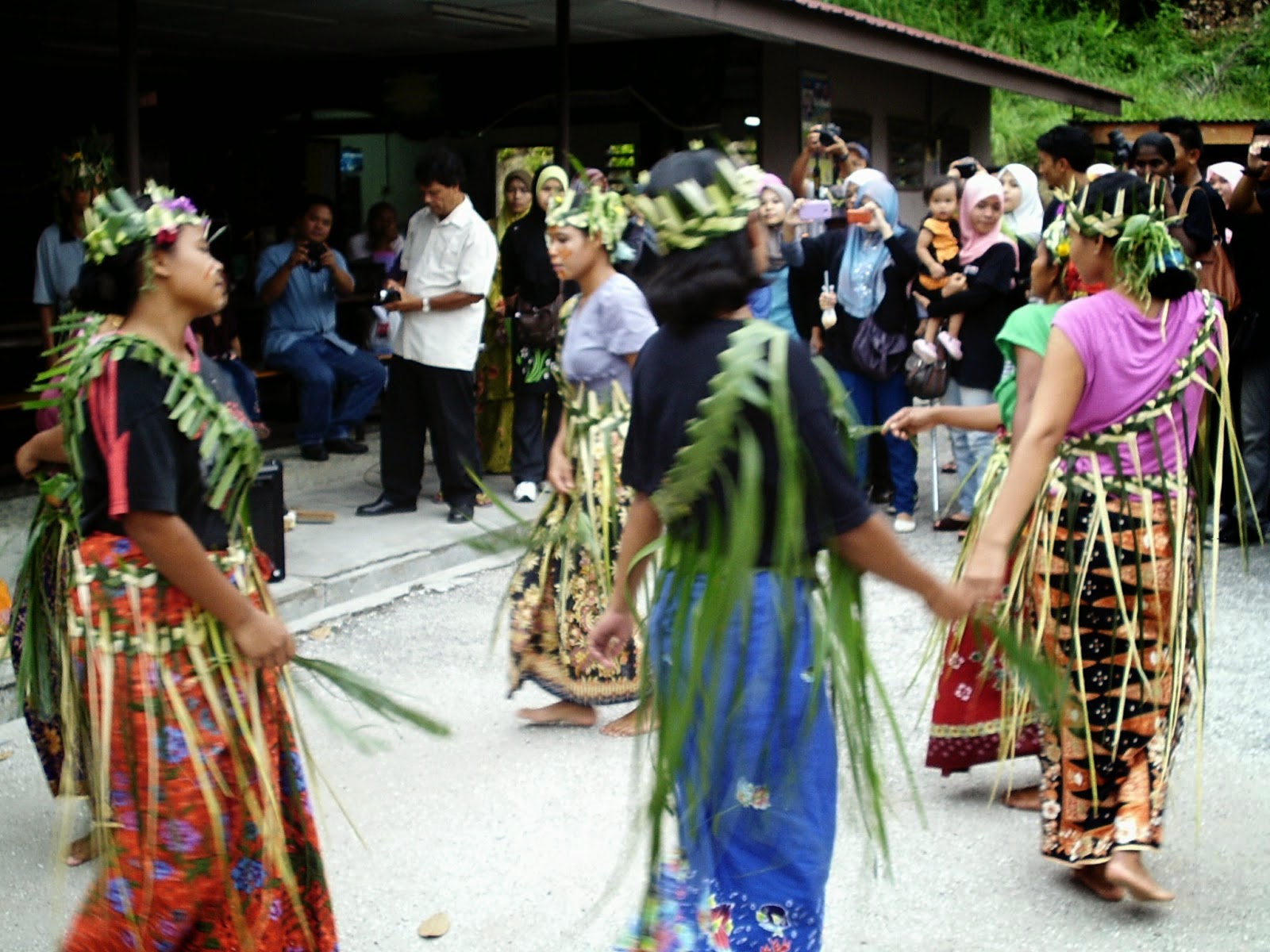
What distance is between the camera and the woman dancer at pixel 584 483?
4816 millimetres

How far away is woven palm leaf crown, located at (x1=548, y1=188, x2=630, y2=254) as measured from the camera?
484 cm

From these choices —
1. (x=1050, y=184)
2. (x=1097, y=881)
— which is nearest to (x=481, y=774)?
(x=1097, y=881)

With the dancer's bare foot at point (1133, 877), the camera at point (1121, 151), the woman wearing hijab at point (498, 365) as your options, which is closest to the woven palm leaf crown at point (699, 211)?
the dancer's bare foot at point (1133, 877)

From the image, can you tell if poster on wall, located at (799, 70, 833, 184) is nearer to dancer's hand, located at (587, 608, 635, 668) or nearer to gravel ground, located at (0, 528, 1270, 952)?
gravel ground, located at (0, 528, 1270, 952)

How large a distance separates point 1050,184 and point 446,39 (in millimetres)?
4967

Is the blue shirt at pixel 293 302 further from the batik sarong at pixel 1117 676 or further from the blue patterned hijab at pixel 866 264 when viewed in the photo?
the batik sarong at pixel 1117 676

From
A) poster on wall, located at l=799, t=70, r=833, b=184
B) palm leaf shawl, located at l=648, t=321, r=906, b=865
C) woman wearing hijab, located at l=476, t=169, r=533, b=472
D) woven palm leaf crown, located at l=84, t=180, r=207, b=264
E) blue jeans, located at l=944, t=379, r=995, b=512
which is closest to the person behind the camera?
palm leaf shawl, located at l=648, t=321, r=906, b=865

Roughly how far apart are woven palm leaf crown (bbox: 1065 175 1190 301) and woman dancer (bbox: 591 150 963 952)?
1354 millimetres

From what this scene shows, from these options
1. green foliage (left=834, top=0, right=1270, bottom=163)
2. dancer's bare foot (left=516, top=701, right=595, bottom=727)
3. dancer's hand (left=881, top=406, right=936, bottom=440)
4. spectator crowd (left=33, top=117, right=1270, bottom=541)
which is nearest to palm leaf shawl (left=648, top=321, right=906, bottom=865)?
dancer's hand (left=881, top=406, right=936, bottom=440)

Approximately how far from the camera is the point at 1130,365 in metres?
3.65

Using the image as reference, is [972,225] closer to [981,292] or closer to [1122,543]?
[981,292]

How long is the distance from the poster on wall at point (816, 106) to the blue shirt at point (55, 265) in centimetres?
607

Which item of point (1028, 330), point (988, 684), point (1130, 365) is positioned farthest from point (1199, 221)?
point (1130, 365)

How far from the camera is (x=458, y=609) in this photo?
6812 mm
